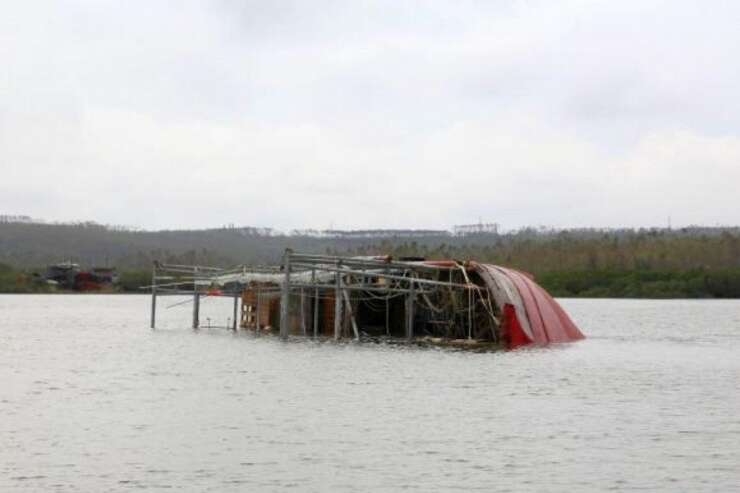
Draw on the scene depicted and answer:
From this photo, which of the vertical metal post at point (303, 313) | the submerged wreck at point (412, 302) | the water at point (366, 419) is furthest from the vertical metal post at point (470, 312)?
the vertical metal post at point (303, 313)

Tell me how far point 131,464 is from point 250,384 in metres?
14.4

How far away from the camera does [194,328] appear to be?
7106 centimetres

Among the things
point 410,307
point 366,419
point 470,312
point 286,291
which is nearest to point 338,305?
point 286,291

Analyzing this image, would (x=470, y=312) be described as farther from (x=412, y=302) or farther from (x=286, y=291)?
(x=286, y=291)

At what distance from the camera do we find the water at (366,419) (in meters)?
22.8

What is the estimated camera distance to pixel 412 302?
50.4 m

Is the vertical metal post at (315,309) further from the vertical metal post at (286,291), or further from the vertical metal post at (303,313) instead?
the vertical metal post at (286,291)

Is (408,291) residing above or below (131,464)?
above

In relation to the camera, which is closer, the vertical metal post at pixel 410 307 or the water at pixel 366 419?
the water at pixel 366 419

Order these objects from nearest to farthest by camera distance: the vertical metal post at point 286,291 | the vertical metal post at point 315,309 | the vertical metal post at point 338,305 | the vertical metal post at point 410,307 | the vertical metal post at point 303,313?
the vertical metal post at point 338,305 → the vertical metal post at point 410,307 → the vertical metal post at point 286,291 → the vertical metal post at point 315,309 → the vertical metal post at point 303,313

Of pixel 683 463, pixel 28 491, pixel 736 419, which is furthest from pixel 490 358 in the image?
pixel 28 491

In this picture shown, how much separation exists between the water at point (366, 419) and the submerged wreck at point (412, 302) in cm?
188

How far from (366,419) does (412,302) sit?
20.3 m

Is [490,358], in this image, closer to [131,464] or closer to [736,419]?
[736,419]
